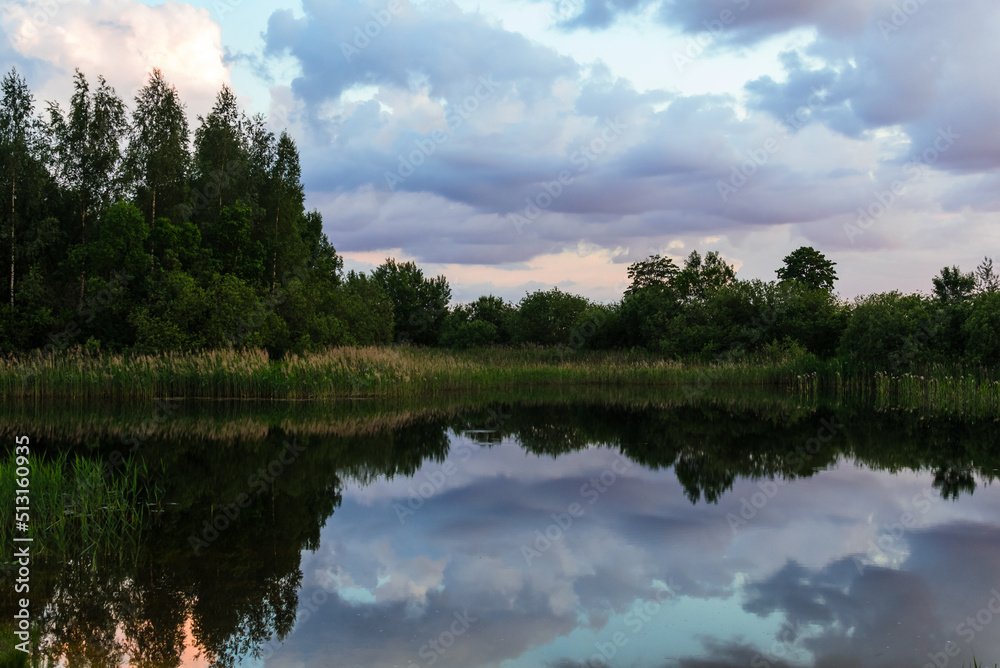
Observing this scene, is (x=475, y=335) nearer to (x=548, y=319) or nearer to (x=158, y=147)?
(x=548, y=319)

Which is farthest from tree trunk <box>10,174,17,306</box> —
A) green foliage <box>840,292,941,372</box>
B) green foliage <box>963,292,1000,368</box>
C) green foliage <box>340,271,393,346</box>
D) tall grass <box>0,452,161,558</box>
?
green foliage <box>963,292,1000,368</box>

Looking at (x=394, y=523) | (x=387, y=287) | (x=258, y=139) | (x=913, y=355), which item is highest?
(x=258, y=139)

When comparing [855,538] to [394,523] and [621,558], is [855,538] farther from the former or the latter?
[394,523]

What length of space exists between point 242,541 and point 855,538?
7.70m

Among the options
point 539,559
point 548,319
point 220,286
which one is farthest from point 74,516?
A: point 548,319

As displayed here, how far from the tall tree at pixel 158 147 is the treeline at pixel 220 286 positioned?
98 mm

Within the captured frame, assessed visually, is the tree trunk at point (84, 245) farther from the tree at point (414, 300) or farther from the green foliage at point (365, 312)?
the tree at point (414, 300)

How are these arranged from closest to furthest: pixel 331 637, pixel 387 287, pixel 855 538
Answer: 1. pixel 331 637
2. pixel 855 538
3. pixel 387 287

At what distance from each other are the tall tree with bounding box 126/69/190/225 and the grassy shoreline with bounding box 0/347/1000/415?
1141 centimetres

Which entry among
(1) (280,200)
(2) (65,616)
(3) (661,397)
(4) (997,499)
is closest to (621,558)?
(2) (65,616)

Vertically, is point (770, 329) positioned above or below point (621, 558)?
above

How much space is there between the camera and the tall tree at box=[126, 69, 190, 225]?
3659cm

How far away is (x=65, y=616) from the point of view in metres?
5.90

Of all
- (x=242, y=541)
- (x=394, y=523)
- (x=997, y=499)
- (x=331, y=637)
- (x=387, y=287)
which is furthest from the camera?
(x=387, y=287)
